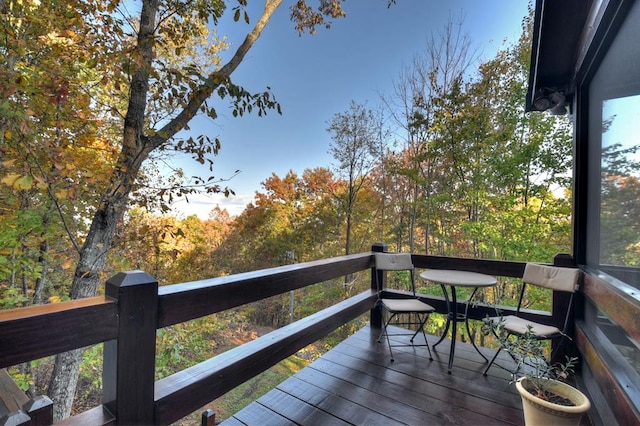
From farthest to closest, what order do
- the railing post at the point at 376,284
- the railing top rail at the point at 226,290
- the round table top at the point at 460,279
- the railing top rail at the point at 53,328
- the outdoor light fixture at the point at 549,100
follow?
the railing post at the point at 376,284 < the outdoor light fixture at the point at 549,100 < the round table top at the point at 460,279 < the railing top rail at the point at 226,290 < the railing top rail at the point at 53,328

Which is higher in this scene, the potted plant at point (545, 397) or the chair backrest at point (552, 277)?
the chair backrest at point (552, 277)

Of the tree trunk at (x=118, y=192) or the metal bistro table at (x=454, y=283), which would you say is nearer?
the metal bistro table at (x=454, y=283)

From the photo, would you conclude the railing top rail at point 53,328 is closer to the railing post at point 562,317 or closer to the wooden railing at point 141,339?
the wooden railing at point 141,339

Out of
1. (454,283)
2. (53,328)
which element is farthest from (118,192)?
(454,283)

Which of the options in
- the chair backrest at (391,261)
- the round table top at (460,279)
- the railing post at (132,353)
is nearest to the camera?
the railing post at (132,353)

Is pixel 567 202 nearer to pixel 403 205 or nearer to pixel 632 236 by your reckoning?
pixel 403 205

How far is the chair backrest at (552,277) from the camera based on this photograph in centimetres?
220

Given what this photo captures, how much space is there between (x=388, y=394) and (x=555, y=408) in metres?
1.01

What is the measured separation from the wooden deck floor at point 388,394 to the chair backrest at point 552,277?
758 mm

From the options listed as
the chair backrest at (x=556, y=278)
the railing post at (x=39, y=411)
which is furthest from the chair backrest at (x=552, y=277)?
the railing post at (x=39, y=411)

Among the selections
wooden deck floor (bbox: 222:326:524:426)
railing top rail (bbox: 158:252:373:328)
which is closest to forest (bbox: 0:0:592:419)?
railing top rail (bbox: 158:252:373:328)

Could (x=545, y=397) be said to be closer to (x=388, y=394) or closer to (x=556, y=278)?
(x=388, y=394)

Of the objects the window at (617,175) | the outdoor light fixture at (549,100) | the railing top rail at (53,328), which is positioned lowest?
the railing top rail at (53,328)

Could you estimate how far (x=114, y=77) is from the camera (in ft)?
10.6
